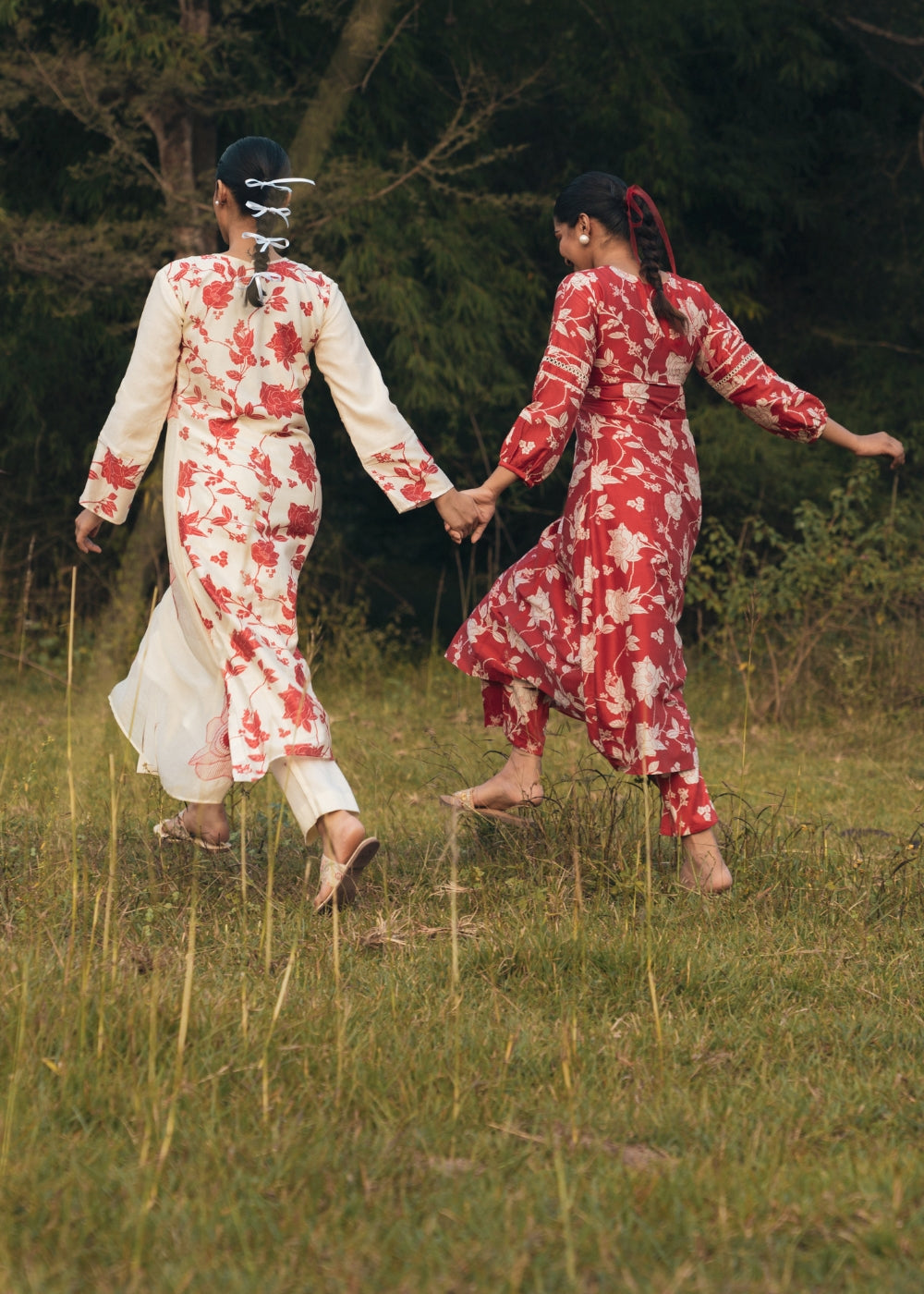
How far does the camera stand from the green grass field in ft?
6.66

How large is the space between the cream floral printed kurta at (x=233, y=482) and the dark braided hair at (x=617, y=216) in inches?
27.4

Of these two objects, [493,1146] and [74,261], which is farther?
[74,261]

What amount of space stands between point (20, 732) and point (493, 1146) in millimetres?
4492

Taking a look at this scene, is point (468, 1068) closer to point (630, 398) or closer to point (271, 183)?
point (630, 398)

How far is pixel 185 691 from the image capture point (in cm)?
384

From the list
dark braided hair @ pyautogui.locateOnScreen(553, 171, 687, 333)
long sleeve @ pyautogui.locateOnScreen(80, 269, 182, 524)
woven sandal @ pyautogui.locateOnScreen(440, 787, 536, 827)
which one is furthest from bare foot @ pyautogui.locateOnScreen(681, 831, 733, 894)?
long sleeve @ pyautogui.locateOnScreen(80, 269, 182, 524)

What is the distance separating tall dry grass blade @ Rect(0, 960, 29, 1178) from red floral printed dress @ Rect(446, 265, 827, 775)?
171cm

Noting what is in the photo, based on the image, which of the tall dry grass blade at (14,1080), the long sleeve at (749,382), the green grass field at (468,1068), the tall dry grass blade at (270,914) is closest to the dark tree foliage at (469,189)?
the long sleeve at (749,382)

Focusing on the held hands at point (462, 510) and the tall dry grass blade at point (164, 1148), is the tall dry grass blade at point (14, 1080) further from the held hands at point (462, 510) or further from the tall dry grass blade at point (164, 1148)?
the held hands at point (462, 510)

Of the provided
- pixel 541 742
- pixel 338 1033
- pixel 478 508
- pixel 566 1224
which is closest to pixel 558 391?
pixel 478 508

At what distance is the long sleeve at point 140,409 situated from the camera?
3699 millimetres

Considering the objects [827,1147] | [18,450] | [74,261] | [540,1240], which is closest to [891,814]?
[827,1147]

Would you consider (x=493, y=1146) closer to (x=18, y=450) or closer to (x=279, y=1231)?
(x=279, y=1231)

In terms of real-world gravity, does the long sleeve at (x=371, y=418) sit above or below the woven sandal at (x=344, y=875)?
above
